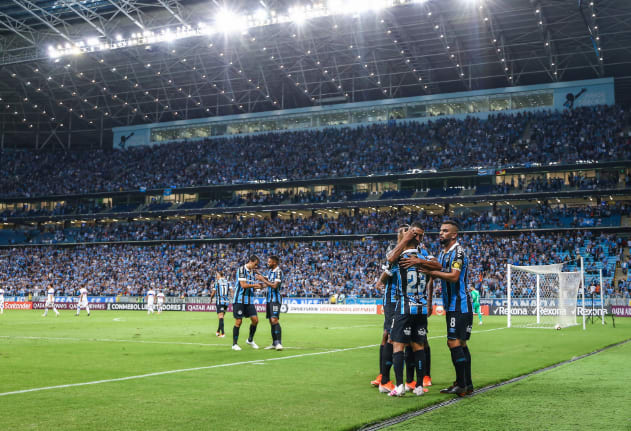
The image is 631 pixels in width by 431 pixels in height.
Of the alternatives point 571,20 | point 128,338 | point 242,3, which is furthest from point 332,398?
point 571,20

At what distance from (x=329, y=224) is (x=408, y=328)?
53.3 meters

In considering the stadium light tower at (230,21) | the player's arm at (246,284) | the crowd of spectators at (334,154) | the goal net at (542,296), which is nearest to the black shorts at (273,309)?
the player's arm at (246,284)

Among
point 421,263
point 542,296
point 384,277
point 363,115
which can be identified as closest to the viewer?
point 421,263

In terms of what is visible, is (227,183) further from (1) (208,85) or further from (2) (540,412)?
(2) (540,412)

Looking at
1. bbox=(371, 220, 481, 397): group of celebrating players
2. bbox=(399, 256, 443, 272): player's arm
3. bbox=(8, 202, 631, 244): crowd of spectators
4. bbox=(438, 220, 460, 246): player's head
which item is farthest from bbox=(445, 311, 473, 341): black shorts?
bbox=(8, 202, 631, 244): crowd of spectators

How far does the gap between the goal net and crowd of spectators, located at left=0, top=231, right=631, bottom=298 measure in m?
3.73

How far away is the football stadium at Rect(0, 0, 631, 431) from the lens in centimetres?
4219

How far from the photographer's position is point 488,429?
674cm

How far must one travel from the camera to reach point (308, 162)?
65.2 m

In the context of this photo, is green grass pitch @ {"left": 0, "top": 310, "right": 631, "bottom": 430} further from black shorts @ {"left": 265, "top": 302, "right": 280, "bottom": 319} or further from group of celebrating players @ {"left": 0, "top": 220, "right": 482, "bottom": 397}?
black shorts @ {"left": 265, "top": 302, "right": 280, "bottom": 319}

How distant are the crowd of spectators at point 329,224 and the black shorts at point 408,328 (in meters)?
46.8

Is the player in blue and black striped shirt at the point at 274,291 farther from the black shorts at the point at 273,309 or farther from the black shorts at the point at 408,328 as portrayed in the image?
the black shorts at the point at 408,328

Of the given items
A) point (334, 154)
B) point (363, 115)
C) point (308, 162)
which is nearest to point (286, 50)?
point (308, 162)

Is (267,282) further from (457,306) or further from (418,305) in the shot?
(457,306)
